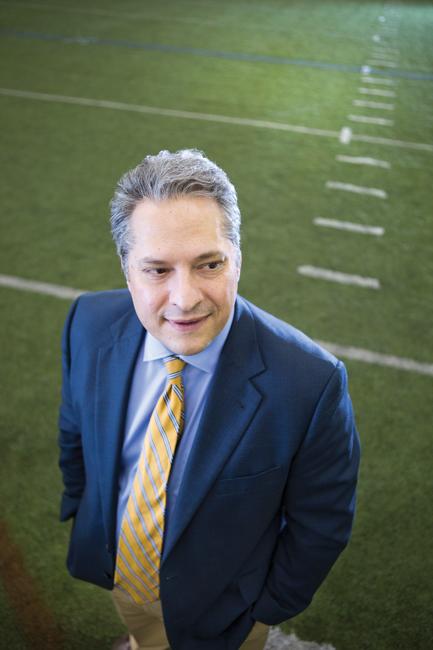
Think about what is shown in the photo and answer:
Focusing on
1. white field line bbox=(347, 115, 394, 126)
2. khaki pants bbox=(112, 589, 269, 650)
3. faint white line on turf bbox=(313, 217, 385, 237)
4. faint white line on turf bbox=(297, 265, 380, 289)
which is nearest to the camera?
khaki pants bbox=(112, 589, 269, 650)

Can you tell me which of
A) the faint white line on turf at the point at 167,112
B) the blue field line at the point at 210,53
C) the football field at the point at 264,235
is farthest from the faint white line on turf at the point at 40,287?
the blue field line at the point at 210,53

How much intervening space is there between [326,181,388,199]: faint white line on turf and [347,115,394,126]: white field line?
1935 mm

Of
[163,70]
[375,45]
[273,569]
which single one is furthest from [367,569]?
[375,45]

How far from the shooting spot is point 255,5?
Answer: 1432cm

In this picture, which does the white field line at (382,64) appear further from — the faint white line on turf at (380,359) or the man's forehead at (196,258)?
the man's forehead at (196,258)

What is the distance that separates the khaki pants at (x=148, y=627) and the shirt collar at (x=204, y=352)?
0.87m

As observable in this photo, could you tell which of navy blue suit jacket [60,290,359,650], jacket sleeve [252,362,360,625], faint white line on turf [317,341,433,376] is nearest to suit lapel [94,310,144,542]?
navy blue suit jacket [60,290,359,650]

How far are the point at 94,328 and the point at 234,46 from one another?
Answer: 9743mm

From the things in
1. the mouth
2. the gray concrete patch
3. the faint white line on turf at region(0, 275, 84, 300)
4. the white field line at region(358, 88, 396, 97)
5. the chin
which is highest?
the mouth

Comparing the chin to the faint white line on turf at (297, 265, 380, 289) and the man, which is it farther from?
the faint white line on turf at (297, 265, 380, 289)

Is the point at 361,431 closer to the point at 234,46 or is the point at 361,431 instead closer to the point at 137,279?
the point at 137,279

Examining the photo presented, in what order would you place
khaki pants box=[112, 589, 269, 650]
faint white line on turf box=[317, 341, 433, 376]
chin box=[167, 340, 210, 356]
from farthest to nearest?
faint white line on turf box=[317, 341, 433, 376], khaki pants box=[112, 589, 269, 650], chin box=[167, 340, 210, 356]

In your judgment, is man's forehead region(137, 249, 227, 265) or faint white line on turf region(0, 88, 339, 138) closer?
man's forehead region(137, 249, 227, 265)

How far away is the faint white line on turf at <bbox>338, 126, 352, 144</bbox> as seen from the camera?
6.44 meters
